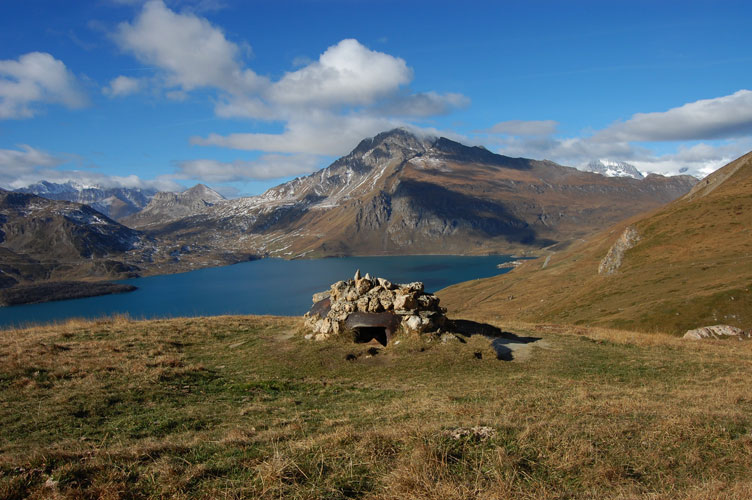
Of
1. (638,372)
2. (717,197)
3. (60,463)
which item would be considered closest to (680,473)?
(60,463)

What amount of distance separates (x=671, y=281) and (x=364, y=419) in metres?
57.9

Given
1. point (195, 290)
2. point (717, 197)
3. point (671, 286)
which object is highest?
point (717, 197)

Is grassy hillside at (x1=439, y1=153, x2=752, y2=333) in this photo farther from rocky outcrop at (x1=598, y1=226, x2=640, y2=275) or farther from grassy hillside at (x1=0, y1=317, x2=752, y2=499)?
grassy hillside at (x1=0, y1=317, x2=752, y2=499)

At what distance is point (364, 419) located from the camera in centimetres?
983

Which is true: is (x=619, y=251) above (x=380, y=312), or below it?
above

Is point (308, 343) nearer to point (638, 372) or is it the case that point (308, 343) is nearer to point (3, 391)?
point (3, 391)

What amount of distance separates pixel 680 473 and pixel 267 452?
6.54 metres

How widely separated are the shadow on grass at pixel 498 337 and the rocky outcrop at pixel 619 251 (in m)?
61.2

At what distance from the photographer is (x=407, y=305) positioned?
21.3 m

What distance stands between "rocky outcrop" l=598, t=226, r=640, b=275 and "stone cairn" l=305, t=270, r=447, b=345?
65937 millimetres

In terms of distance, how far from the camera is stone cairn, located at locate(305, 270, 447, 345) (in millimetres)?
20375

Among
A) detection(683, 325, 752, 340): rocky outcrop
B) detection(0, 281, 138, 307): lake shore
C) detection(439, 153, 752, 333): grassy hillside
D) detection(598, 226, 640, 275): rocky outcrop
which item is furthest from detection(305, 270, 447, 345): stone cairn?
detection(0, 281, 138, 307): lake shore

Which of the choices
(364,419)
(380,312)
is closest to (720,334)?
(380,312)

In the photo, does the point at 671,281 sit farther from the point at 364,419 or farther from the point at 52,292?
the point at 52,292
